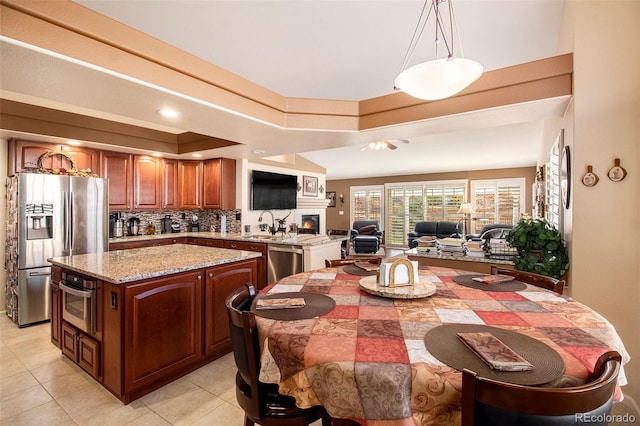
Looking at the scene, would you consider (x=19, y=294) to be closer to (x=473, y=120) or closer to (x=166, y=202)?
(x=166, y=202)

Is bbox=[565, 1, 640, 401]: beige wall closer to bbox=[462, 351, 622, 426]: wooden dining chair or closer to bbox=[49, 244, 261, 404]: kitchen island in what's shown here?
bbox=[462, 351, 622, 426]: wooden dining chair

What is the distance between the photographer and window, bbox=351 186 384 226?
1032 cm

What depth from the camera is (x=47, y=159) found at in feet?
12.5

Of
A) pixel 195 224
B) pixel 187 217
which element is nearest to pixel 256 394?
pixel 195 224

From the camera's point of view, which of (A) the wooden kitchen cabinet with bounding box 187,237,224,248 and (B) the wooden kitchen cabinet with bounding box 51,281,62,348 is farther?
(A) the wooden kitchen cabinet with bounding box 187,237,224,248

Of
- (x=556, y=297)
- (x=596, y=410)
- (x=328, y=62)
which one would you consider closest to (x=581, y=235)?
(x=556, y=297)

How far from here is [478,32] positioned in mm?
2693

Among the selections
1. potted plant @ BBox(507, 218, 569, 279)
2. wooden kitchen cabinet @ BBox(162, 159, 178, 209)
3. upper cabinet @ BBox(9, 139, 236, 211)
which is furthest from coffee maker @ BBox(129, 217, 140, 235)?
potted plant @ BBox(507, 218, 569, 279)

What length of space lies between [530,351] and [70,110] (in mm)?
4834

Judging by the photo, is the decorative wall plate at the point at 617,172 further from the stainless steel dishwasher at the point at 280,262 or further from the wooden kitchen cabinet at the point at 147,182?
the wooden kitchen cabinet at the point at 147,182

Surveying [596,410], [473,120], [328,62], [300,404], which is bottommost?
[300,404]

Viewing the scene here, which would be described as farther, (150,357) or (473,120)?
(473,120)

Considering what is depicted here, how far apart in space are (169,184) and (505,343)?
17.1 feet

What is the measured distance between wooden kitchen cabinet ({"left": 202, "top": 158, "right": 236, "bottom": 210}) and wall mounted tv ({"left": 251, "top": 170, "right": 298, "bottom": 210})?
36 centimetres
